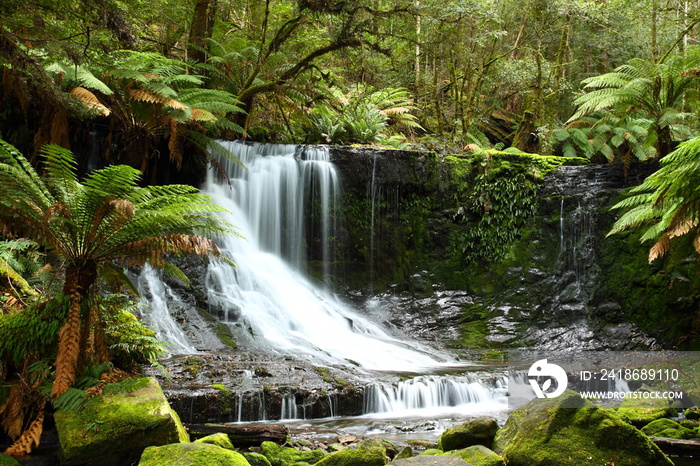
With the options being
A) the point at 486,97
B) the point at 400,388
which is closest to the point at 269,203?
the point at 400,388

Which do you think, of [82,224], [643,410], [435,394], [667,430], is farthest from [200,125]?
[667,430]

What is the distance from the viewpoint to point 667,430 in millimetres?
4805

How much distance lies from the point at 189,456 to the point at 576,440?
277cm

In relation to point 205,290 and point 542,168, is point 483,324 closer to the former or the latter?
point 542,168

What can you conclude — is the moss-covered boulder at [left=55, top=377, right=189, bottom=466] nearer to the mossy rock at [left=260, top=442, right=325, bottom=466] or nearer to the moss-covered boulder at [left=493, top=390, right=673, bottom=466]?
the mossy rock at [left=260, top=442, right=325, bottom=466]

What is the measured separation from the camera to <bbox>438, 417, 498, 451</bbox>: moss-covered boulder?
4.46 metres

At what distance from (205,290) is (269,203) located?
9.29 feet

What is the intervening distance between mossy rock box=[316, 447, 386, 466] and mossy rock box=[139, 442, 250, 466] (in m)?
0.64

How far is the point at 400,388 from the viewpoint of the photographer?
6.18 metres

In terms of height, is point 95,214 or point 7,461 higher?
point 95,214

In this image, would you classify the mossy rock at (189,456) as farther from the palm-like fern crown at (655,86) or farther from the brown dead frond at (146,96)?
the palm-like fern crown at (655,86)

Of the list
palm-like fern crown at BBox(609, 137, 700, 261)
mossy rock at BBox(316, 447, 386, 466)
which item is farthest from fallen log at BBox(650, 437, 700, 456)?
palm-like fern crown at BBox(609, 137, 700, 261)

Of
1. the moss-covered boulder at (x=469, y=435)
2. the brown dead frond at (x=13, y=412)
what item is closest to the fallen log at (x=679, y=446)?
the moss-covered boulder at (x=469, y=435)

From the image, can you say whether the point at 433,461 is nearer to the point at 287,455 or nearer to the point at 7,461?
the point at 287,455
